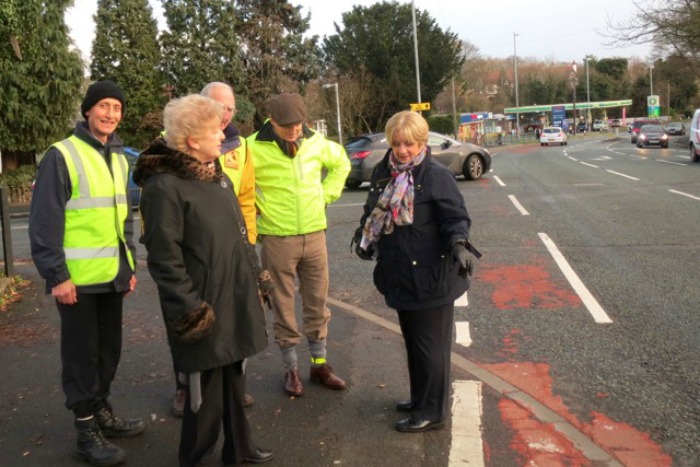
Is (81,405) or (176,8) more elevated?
(176,8)

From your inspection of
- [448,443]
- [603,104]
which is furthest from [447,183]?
[603,104]

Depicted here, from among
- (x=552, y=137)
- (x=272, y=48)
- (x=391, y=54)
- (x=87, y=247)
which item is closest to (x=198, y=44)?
(x=272, y=48)

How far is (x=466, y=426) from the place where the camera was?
3.68m

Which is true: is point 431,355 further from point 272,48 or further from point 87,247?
point 272,48

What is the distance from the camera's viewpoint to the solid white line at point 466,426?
3321 millimetres

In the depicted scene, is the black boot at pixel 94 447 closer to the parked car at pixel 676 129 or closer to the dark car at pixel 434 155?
the dark car at pixel 434 155

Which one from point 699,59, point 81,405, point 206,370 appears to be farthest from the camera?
point 699,59

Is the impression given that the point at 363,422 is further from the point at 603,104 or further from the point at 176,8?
the point at 603,104

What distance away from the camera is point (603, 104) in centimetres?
10056

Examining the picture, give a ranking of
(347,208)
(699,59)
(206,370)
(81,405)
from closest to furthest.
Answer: (206,370) < (81,405) < (347,208) < (699,59)

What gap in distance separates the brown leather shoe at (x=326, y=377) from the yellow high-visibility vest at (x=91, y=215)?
1.50 meters

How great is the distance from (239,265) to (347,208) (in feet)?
35.1

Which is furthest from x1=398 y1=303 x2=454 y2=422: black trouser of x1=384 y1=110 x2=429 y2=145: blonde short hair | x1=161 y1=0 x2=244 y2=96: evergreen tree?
x1=161 y1=0 x2=244 y2=96: evergreen tree

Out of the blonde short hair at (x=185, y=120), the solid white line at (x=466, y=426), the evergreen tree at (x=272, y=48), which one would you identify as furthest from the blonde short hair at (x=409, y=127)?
the evergreen tree at (x=272, y=48)
